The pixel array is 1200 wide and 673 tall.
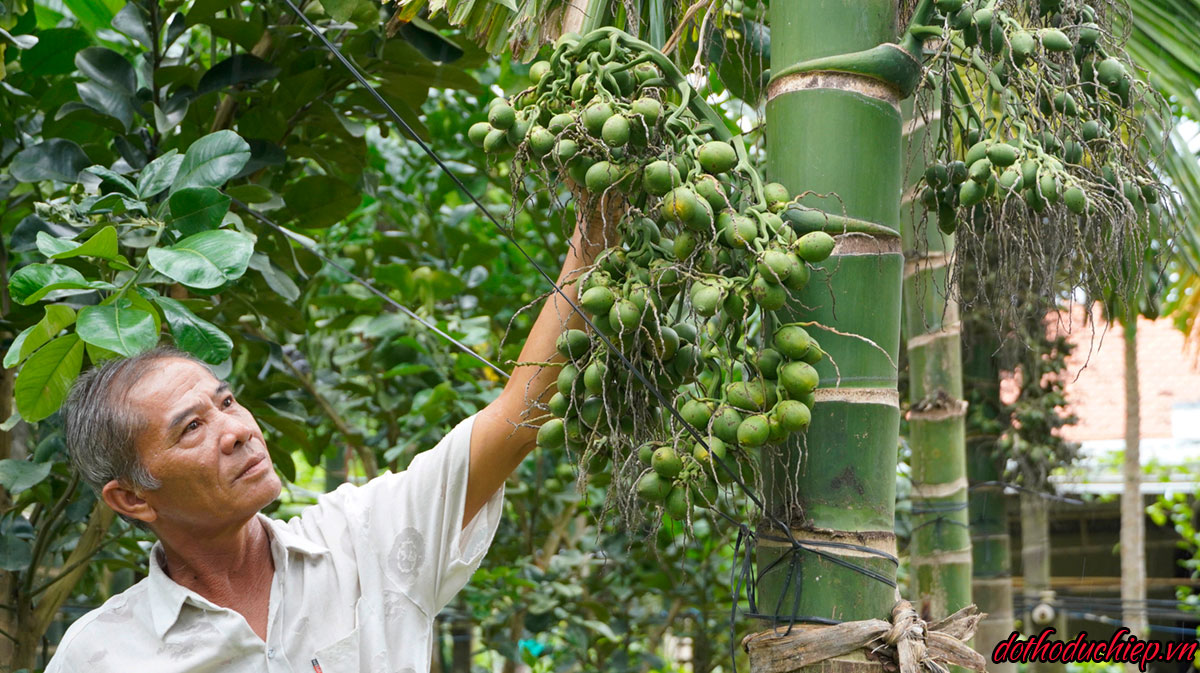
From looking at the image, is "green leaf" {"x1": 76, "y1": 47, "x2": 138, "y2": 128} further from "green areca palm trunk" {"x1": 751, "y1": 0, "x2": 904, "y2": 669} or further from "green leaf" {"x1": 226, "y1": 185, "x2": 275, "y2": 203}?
"green areca palm trunk" {"x1": 751, "y1": 0, "x2": 904, "y2": 669}

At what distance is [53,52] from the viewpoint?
2.52m

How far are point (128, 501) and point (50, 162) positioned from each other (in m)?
0.86

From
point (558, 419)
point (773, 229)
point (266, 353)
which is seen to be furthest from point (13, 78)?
point (773, 229)

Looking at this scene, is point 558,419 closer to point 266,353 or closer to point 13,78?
point 266,353

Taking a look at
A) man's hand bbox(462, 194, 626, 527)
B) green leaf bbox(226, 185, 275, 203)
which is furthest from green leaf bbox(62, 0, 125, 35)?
man's hand bbox(462, 194, 626, 527)

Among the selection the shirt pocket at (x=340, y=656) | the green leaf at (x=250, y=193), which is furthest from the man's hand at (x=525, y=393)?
the green leaf at (x=250, y=193)

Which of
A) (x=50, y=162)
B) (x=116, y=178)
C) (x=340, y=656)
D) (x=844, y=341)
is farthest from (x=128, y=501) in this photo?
(x=844, y=341)

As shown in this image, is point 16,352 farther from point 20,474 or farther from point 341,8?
point 341,8

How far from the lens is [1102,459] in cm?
772

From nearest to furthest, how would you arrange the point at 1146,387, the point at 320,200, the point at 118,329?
the point at 118,329
the point at 320,200
the point at 1146,387

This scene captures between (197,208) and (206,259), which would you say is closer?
(206,259)

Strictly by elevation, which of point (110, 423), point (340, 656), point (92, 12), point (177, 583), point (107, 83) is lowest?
point (340, 656)

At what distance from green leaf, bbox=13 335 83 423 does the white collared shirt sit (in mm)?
295

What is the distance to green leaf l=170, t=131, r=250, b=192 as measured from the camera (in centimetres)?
176
